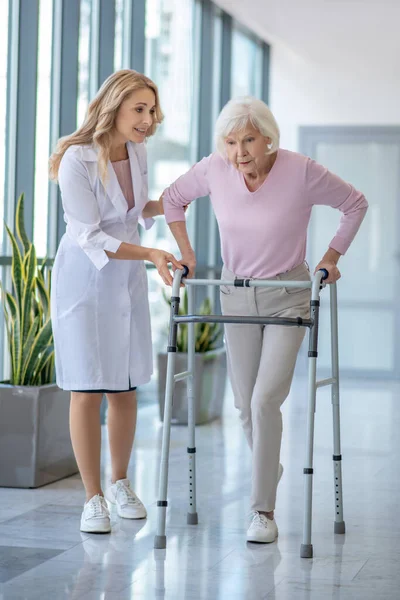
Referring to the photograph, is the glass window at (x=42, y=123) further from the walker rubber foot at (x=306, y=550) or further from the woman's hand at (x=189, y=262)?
the walker rubber foot at (x=306, y=550)

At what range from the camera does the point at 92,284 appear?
3541 mm

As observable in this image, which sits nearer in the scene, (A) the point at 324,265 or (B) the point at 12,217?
(A) the point at 324,265

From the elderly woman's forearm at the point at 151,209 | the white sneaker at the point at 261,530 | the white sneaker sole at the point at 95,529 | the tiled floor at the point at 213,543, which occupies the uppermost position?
the elderly woman's forearm at the point at 151,209

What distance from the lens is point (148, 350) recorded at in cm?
371

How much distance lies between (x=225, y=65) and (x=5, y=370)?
4.28m

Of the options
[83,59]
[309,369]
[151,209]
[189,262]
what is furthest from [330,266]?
[83,59]

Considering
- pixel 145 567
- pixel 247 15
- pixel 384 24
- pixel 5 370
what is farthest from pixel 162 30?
pixel 145 567

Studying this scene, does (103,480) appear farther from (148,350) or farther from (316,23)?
(316,23)

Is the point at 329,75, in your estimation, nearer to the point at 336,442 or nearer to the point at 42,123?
the point at 42,123

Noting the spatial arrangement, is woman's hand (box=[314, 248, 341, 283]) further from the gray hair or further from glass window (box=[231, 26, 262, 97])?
glass window (box=[231, 26, 262, 97])

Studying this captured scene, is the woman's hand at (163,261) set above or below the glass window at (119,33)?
below

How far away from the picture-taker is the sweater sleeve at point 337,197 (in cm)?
334

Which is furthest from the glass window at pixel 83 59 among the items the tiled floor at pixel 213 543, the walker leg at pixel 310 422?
the walker leg at pixel 310 422

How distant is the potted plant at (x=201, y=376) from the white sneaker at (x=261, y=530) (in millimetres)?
2616
